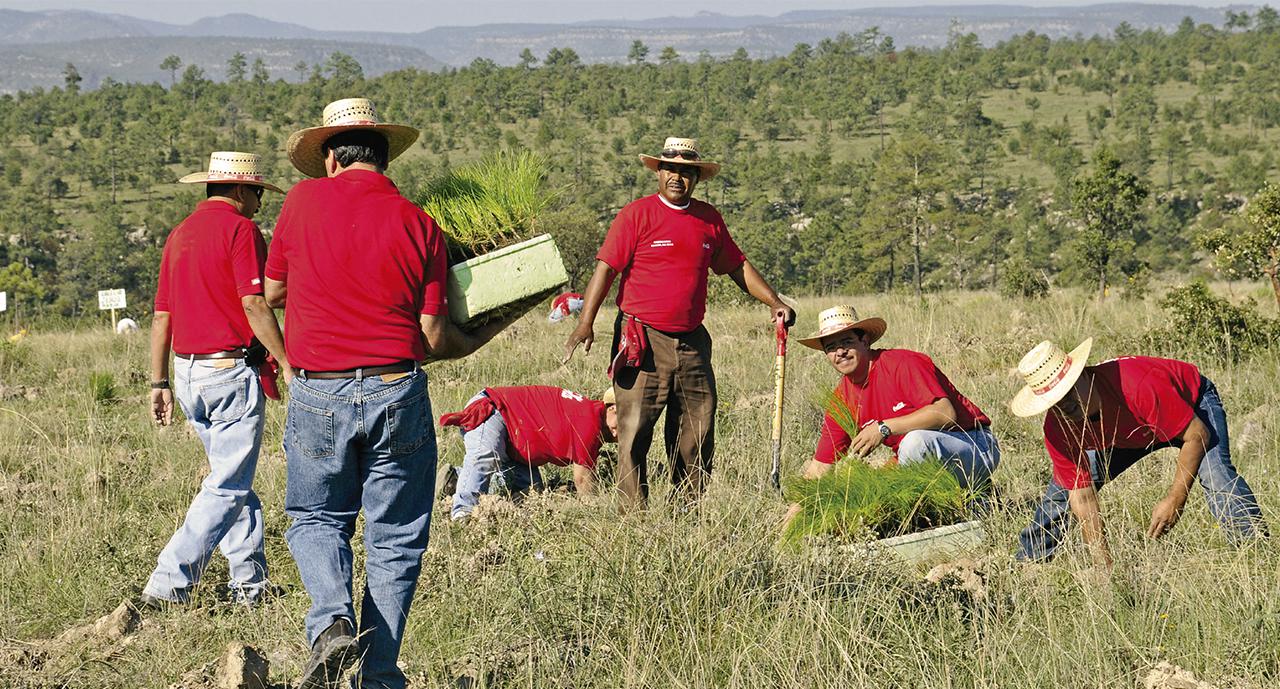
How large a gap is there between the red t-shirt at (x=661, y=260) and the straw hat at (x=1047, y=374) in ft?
5.41

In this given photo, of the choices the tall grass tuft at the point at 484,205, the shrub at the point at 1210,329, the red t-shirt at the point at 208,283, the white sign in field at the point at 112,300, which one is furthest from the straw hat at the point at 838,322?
the white sign in field at the point at 112,300

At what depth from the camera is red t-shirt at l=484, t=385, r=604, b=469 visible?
18.9 ft

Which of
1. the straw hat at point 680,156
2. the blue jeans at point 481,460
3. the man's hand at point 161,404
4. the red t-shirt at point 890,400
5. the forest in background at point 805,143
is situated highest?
the straw hat at point 680,156

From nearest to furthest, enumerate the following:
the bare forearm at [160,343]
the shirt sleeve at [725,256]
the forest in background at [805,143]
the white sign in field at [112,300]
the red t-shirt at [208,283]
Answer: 1. the red t-shirt at [208,283]
2. the bare forearm at [160,343]
3. the shirt sleeve at [725,256]
4. the white sign in field at [112,300]
5. the forest in background at [805,143]

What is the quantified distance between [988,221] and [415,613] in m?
64.4

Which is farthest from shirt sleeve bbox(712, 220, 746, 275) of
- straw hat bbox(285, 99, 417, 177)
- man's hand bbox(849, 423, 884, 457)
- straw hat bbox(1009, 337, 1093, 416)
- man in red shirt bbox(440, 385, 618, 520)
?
straw hat bbox(285, 99, 417, 177)

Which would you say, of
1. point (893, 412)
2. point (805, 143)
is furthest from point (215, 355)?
point (805, 143)

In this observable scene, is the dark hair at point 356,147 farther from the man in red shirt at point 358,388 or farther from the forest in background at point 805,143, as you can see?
the forest in background at point 805,143

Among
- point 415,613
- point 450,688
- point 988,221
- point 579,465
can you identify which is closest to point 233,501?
point 415,613

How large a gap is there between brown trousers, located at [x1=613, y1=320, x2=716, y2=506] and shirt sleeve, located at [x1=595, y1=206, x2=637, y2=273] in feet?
1.02

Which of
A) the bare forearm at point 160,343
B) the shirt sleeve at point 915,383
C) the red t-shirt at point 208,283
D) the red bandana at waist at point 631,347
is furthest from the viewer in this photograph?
the red bandana at waist at point 631,347

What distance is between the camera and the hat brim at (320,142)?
335cm

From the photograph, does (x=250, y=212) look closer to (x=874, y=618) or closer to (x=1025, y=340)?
(x=874, y=618)

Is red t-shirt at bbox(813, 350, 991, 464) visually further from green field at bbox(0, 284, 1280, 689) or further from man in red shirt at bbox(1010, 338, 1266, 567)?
man in red shirt at bbox(1010, 338, 1266, 567)
